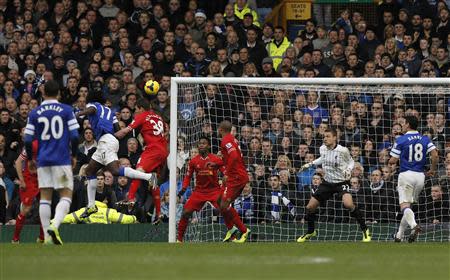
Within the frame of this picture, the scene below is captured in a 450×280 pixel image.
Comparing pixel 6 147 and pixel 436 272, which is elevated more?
pixel 6 147

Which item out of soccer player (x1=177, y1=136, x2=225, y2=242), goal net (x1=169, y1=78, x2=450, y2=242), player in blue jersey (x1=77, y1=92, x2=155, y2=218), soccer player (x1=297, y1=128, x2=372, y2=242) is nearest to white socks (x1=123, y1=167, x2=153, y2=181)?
player in blue jersey (x1=77, y1=92, x2=155, y2=218)

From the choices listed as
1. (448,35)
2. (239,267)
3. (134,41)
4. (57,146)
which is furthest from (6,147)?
(239,267)

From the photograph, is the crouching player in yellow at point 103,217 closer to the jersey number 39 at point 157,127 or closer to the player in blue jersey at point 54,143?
the jersey number 39 at point 157,127

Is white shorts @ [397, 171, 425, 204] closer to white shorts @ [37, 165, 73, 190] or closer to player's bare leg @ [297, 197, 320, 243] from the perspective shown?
player's bare leg @ [297, 197, 320, 243]

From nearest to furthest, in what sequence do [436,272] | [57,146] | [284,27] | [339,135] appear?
[436,272] → [57,146] → [339,135] → [284,27]

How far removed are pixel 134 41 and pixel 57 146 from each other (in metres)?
10.5

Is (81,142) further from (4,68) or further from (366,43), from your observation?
(366,43)

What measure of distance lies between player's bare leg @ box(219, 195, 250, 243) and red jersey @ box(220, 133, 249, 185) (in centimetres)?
33

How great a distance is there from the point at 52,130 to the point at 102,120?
403cm

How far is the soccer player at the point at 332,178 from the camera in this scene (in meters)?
19.8

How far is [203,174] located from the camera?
792 inches

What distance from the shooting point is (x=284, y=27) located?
26.8 metres

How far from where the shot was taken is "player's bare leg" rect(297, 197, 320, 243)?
1977cm

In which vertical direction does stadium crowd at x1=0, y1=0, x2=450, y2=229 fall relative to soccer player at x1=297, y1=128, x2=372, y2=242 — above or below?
above
